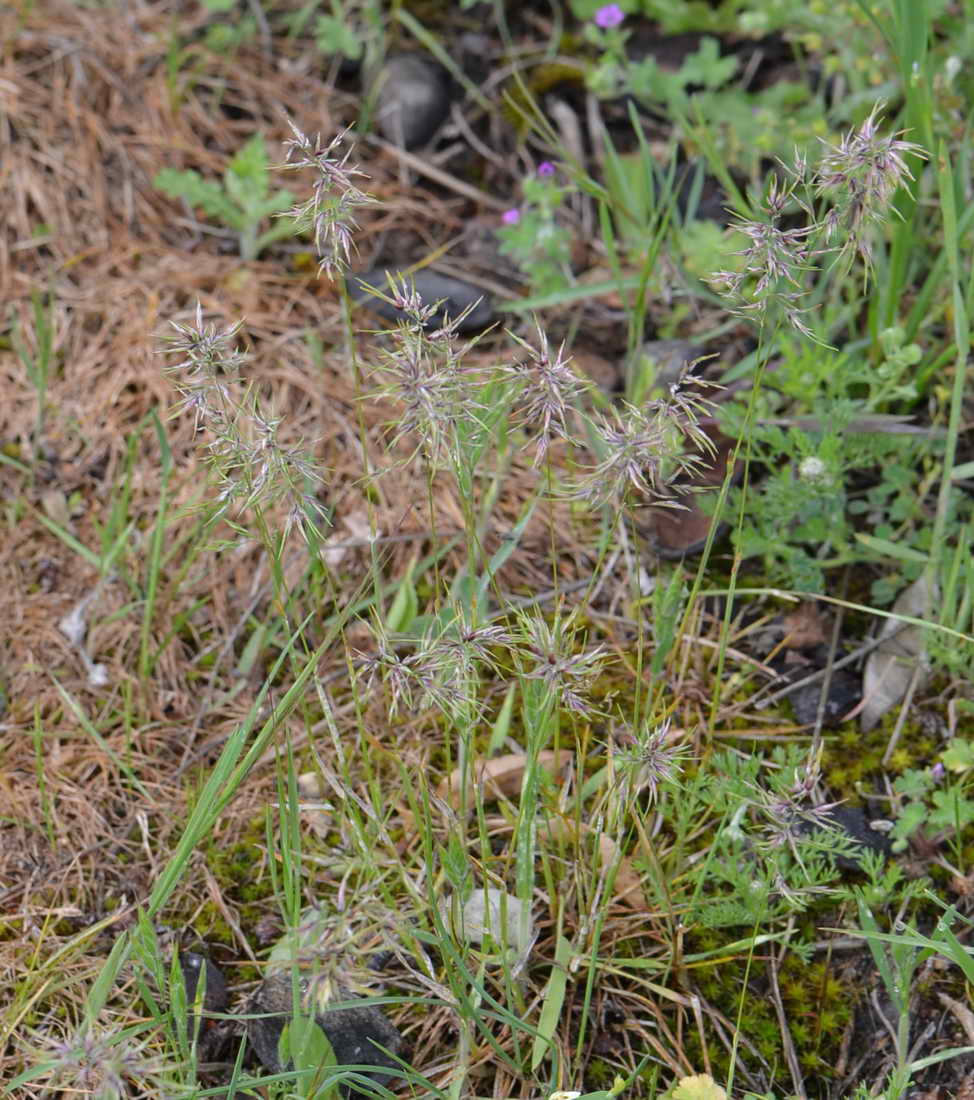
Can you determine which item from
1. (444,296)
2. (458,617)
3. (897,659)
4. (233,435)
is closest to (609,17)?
(444,296)

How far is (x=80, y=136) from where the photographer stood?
3.29m

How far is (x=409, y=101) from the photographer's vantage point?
3.40 m

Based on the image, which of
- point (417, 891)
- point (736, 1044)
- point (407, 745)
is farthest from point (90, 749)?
point (736, 1044)

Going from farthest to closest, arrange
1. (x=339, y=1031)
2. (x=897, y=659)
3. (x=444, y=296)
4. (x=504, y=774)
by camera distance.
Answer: (x=444, y=296)
(x=897, y=659)
(x=504, y=774)
(x=339, y=1031)

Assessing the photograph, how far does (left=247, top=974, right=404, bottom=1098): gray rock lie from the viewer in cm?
186

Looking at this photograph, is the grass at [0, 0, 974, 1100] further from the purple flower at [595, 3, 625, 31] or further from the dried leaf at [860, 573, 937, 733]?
the purple flower at [595, 3, 625, 31]

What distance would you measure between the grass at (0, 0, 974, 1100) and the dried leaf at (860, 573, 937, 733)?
1.2 inches

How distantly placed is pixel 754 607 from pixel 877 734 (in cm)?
38

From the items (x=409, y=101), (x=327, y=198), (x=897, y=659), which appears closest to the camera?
(x=327, y=198)

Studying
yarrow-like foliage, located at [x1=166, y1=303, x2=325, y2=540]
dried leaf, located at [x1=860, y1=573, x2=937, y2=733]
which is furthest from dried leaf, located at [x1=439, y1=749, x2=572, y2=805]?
yarrow-like foliage, located at [x1=166, y1=303, x2=325, y2=540]

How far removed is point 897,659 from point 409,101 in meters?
2.19

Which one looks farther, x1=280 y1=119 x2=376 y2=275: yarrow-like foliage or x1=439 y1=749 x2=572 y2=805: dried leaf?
x1=439 y1=749 x2=572 y2=805: dried leaf

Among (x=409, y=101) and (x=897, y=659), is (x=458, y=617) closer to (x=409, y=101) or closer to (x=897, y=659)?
(x=897, y=659)

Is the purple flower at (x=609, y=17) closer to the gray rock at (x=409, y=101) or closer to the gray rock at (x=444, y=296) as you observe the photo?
the gray rock at (x=409, y=101)
